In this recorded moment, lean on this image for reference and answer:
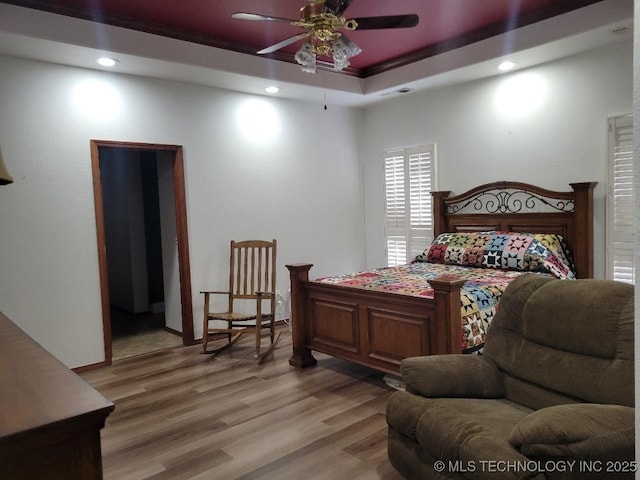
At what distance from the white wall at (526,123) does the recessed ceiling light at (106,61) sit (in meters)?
3.18

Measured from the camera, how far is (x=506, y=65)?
4.41 metres

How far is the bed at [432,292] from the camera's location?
304cm

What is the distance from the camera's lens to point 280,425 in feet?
9.59

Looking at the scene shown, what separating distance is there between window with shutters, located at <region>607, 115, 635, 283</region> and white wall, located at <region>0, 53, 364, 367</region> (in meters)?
2.96

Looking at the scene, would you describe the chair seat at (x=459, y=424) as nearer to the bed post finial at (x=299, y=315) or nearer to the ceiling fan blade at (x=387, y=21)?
the bed post finial at (x=299, y=315)

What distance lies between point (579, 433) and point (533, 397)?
600 millimetres

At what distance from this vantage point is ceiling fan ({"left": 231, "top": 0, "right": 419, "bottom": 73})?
272 centimetres

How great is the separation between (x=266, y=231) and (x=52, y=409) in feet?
13.9

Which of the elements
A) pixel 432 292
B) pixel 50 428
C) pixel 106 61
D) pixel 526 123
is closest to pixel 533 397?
pixel 432 292

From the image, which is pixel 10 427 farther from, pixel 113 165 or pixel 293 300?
pixel 113 165

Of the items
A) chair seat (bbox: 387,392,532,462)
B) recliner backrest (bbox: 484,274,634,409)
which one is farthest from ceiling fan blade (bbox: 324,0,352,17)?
chair seat (bbox: 387,392,532,462)

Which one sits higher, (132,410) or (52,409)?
(52,409)

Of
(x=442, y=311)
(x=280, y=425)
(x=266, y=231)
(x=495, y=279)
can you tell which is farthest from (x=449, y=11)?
(x=280, y=425)

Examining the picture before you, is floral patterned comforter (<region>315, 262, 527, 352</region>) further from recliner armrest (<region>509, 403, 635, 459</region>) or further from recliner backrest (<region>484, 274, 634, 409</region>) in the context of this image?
recliner armrest (<region>509, 403, 635, 459</region>)
